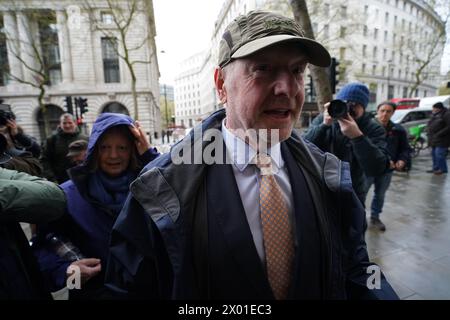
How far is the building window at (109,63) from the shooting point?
2664 cm

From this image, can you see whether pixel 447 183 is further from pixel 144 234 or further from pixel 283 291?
pixel 144 234

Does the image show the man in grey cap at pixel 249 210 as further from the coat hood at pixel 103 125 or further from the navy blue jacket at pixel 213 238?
the coat hood at pixel 103 125

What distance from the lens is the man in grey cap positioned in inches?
43.3

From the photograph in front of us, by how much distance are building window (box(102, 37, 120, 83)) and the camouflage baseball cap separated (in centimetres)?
2947

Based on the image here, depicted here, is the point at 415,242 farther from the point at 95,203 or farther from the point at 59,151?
the point at 59,151

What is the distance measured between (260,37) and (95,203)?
1.47m

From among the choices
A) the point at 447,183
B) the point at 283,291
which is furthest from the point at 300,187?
the point at 447,183

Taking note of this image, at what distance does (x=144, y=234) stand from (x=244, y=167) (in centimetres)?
57

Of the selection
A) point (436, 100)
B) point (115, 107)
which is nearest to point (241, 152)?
point (436, 100)

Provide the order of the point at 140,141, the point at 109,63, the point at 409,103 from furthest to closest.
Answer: the point at 109,63 → the point at 409,103 → the point at 140,141

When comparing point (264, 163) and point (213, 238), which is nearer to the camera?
point (213, 238)

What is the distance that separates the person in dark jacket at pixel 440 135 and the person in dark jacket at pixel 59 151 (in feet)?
32.8

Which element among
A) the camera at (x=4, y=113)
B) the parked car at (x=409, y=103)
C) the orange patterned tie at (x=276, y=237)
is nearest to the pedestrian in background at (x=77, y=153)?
the camera at (x=4, y=113)

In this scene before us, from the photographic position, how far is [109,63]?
27.1 meters
